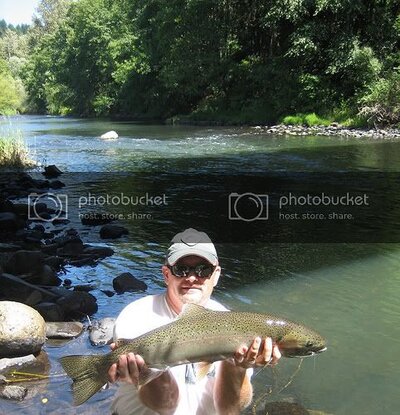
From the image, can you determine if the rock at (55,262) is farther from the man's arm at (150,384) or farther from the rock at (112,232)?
the man's arm at (150,384)

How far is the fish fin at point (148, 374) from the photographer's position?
2867 mm

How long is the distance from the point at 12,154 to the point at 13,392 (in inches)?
638

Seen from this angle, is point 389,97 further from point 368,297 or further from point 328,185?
point 368,297

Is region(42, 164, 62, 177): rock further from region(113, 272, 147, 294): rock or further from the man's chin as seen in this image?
the man's chin

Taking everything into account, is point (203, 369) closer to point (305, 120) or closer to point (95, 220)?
point (95, 220)

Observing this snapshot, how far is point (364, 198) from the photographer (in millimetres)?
14008

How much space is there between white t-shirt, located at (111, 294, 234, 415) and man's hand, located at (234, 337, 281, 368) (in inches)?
11.0

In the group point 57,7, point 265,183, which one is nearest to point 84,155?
point 265,183

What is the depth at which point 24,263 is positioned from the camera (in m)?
8.79

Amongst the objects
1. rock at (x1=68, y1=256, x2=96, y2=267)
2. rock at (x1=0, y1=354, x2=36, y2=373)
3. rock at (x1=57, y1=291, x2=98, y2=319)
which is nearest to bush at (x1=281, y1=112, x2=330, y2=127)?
rock at (x1=68, y1=256, x2=96, y2=267)

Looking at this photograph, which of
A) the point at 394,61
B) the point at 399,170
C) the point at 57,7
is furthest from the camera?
the point at 57,7

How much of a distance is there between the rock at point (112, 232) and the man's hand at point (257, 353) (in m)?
8.61

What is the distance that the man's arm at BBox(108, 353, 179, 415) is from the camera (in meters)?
2.83

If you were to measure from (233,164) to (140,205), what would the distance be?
6.75 metres
